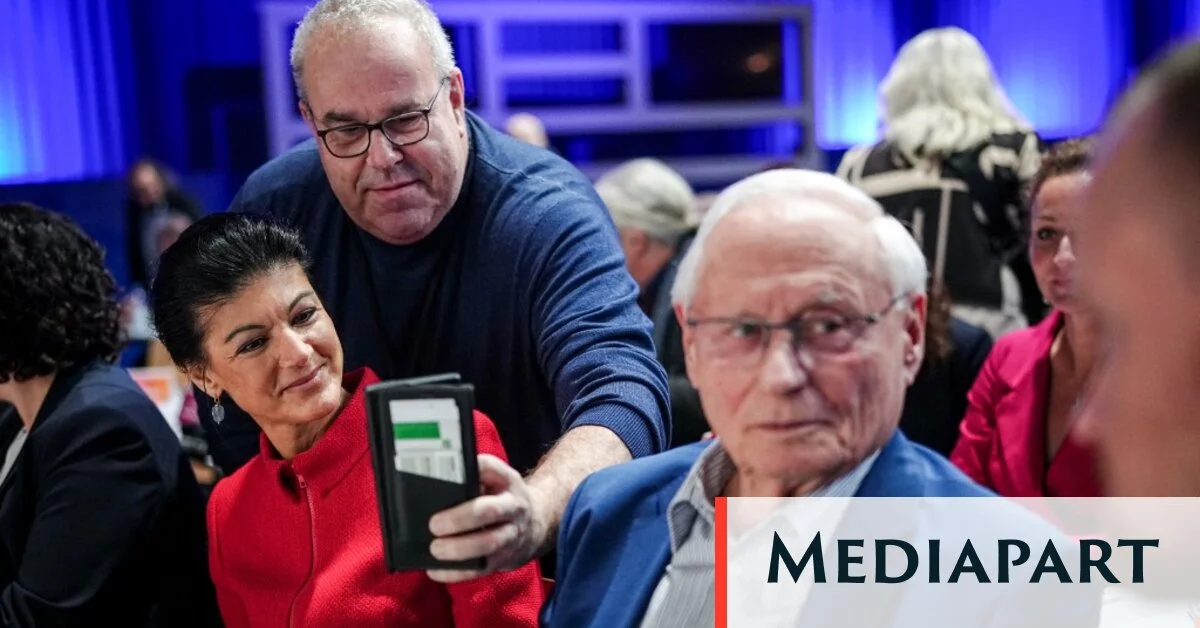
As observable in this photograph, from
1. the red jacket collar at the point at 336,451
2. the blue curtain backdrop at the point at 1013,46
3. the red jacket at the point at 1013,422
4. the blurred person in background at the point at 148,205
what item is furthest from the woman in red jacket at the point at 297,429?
the blue curtain backdrop at the point at 1013,46

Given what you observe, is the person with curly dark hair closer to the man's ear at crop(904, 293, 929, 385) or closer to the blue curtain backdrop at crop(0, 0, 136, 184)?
the man's ear at crop(904, 293, 929, 385)

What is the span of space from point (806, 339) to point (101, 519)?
132 centimetres

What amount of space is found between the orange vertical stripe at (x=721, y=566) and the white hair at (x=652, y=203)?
1.93 m

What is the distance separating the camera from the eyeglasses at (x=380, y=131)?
146cm

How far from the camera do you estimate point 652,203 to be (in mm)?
3037

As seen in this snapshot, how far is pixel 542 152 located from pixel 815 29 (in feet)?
17.7

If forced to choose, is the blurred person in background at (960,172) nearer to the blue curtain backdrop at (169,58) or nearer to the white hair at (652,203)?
the white hair at (652,203)

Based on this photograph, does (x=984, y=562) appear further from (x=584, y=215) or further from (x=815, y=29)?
(x=815, y=29)

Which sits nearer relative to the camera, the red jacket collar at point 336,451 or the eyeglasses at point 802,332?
the eyeglasses at point 802,332

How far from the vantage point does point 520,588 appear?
1.37 m

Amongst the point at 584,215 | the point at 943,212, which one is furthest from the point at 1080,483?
the point at 943,212

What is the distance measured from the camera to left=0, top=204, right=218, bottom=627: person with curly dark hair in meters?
1.83

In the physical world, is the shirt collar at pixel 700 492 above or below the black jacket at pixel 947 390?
A: above

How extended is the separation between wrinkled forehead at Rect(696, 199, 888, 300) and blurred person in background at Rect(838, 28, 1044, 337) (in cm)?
Answer: 132
